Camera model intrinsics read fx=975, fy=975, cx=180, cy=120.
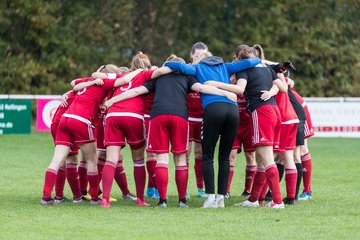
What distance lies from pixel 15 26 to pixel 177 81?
20.4 meters

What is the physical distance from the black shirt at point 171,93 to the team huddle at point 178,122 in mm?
12

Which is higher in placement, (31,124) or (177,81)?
(177,81)

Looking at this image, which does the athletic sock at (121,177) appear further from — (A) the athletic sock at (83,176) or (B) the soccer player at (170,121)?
(B) the soccer player at (170,121)

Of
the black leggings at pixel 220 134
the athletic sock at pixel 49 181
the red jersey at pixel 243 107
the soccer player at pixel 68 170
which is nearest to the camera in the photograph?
the black leggings at pixel 220 134

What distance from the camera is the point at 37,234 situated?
923cm

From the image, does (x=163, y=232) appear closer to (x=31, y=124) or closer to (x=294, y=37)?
(x=31, y=124)

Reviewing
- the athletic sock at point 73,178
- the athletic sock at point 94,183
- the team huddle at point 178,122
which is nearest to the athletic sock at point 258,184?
the team huddle at point 178,122

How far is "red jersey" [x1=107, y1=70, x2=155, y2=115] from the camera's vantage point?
11609 millimetres

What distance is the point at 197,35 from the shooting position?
111ft

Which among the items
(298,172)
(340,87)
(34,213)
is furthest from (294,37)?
(34,213)

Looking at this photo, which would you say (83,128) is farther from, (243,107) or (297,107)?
(297,107)

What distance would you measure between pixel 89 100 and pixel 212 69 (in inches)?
61.0

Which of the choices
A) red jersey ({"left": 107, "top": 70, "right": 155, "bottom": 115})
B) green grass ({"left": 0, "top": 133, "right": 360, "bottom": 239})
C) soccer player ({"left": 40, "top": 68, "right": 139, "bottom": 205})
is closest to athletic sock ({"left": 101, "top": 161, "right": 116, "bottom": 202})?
green grass ({"left": 0, "top": 133, "right": 360, "bottom": 239})

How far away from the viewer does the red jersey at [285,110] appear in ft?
39.1
